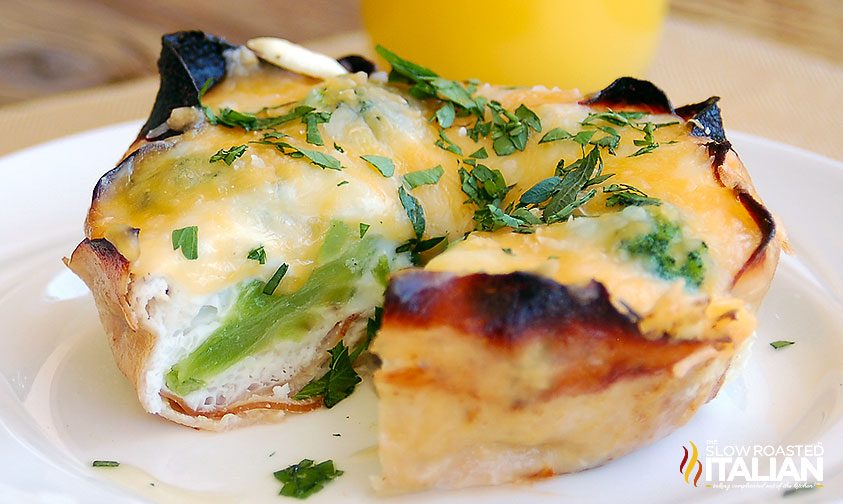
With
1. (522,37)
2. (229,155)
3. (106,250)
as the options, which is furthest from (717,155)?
(522,37)

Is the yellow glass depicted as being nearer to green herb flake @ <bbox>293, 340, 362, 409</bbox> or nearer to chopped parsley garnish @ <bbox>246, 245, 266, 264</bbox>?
green herb flake @ <bbox>293, 340, 362, 409</bbox>

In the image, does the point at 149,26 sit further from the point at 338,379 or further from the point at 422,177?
the point at 338,379

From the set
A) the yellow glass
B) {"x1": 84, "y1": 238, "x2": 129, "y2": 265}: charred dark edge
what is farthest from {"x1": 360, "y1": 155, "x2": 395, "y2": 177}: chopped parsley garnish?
the yellow glass

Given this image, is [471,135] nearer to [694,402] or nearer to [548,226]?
[548,226]

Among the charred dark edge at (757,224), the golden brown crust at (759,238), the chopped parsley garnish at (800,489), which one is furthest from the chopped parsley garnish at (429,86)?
the chopped parsley garnish at (800,489)

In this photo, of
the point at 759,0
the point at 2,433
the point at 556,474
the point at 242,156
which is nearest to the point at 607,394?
the point at 556,474
